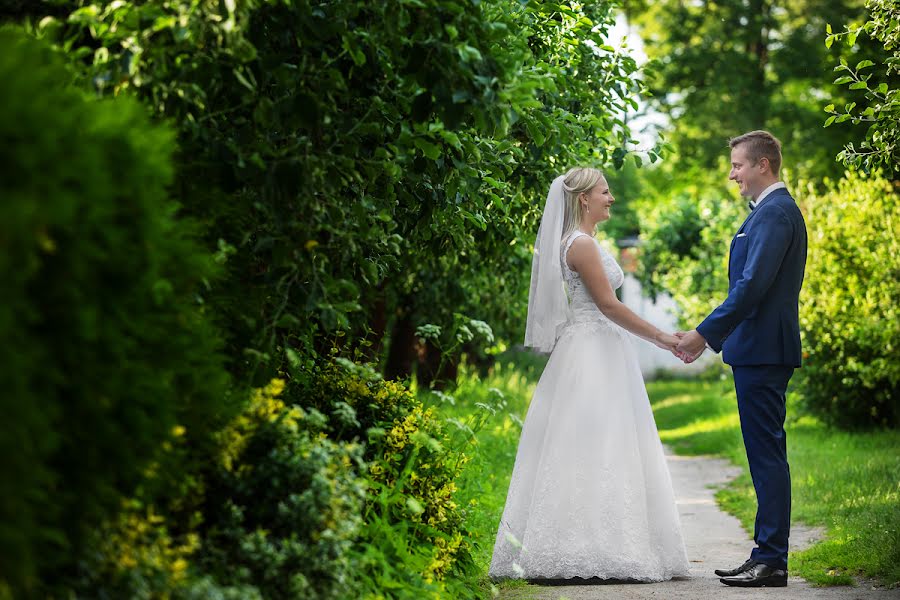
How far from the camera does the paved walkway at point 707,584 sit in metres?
5.19

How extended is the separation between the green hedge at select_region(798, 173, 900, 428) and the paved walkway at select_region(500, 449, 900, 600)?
361 centimetres

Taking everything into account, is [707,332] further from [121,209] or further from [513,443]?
[513,443]

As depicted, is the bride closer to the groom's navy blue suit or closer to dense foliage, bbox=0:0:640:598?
the groom's navy blue suit

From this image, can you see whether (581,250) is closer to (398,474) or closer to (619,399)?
(619,399)

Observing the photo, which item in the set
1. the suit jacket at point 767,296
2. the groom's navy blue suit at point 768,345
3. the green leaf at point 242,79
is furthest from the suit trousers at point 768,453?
the green leaf at point 242,79

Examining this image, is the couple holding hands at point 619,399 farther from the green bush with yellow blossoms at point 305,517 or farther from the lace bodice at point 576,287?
the green bush with yellow blossoms at point 305,517

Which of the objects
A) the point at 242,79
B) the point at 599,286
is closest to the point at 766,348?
the point at 599,286

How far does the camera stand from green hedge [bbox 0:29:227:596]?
2.51 meters

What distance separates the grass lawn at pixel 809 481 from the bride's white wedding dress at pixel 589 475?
282mm

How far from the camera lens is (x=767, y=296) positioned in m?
5.79

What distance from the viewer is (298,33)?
421 centimetres

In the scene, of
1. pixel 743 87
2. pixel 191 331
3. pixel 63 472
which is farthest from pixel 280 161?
pixel 743 87

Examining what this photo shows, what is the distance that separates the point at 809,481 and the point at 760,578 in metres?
3.81

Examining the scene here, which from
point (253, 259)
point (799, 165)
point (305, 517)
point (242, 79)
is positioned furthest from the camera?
point (799, 165)
